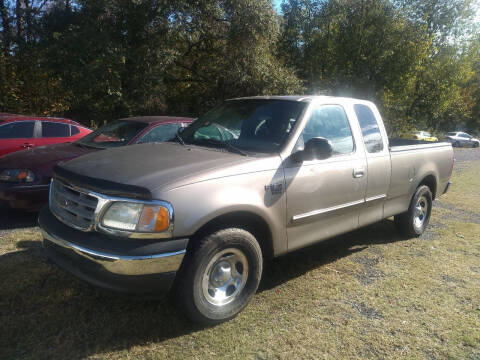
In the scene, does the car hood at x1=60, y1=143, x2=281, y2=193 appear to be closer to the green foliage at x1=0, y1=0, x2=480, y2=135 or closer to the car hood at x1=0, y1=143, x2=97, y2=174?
the car hood at x1=0, y1=143, x2=97, y2=174

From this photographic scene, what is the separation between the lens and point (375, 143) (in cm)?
457

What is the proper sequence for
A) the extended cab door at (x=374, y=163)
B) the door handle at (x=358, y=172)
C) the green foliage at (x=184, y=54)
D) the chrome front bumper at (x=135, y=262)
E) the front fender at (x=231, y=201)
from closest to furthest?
the chrome front bumper at (x=135, y=262) < the front fender at (x=231, y=201) < the door handle at (x=358, y=172) < the extended cab door at (x=374, y=163) < the green foliage at (x=184, y=54)

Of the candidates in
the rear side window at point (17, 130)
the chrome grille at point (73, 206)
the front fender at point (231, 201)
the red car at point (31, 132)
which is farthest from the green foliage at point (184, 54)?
the front fender at point (231, 201)

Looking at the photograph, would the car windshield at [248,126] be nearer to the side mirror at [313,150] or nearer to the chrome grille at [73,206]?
the side mirror at [313,150]

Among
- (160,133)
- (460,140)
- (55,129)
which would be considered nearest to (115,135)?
(160,133)

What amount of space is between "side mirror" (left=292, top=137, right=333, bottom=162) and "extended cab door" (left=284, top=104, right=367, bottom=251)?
80 mm

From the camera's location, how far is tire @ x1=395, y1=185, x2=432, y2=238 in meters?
5.38

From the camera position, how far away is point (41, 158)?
5.43 m

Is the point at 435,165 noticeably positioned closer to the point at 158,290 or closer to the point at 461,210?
the point at 461,210

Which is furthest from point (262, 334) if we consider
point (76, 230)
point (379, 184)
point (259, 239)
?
point (379, 184)

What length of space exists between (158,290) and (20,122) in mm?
6611

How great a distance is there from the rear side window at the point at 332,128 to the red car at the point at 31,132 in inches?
243

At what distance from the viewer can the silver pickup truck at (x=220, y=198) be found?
263cm

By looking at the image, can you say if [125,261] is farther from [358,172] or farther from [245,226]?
[358,172]
